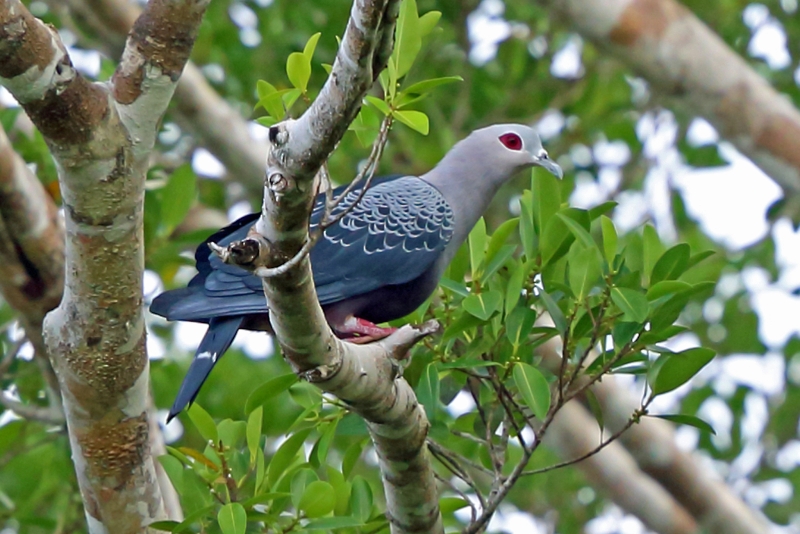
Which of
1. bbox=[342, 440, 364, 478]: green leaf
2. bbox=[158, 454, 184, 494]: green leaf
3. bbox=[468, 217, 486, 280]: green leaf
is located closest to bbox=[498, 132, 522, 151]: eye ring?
bbox=[468, 217, 486, 280]: green leaf

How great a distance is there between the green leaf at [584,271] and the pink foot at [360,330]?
0.67 m

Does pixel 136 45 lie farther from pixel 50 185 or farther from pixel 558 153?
pixel 558 153

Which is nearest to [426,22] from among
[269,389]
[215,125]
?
[269,389]

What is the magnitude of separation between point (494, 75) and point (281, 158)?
4909 mm

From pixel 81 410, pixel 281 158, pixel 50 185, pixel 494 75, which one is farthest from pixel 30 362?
pixel 494 75

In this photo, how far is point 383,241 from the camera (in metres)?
3.72

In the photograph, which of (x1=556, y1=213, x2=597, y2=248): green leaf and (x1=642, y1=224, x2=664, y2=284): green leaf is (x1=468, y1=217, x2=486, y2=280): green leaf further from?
(x1=642, y1=224, x2=664, y2=284): green leaf

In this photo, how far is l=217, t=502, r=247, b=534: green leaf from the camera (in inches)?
105

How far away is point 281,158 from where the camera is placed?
6.85 ft

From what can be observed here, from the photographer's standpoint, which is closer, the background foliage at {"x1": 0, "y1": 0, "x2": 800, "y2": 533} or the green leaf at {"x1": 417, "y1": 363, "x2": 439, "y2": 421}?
the green leaf at {"x1": 417, "y1": 363, "x2": 439, "y2": 421}

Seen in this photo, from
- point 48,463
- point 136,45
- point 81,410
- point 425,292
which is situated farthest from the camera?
point 48,463

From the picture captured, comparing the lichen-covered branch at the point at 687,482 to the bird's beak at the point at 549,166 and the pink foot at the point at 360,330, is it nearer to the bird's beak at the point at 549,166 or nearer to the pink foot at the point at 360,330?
the bird's beak at the point at 549,166

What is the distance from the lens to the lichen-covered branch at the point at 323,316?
195 cm

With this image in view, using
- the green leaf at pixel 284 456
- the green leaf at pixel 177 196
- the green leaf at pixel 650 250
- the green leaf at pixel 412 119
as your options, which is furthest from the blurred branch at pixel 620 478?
the green leaf at pixel 412 119
